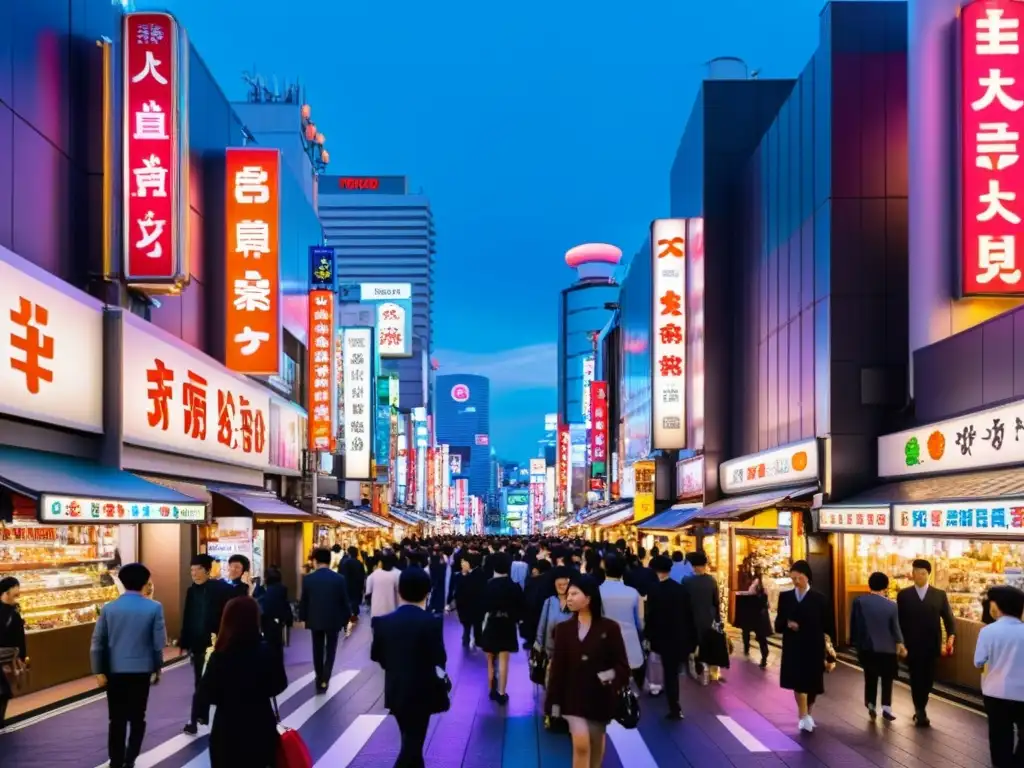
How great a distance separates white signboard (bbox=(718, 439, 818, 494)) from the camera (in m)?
20.2

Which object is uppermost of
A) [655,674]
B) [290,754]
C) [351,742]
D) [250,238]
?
[250,238]

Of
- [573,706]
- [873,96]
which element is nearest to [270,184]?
[873,96]

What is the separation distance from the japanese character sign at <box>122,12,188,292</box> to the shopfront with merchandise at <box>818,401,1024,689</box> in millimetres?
9610

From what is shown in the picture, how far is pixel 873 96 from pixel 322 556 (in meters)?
12.0

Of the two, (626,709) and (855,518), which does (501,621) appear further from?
(855,518)

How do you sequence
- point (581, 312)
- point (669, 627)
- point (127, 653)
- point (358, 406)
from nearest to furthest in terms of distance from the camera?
point (127, 653), point (669, 627), point (358, 406), point (581, 312)

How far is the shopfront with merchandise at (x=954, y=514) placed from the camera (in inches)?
458

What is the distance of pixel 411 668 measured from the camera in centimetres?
737

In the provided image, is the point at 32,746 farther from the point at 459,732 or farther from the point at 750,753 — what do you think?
the point at 750,753

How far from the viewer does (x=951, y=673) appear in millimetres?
14242

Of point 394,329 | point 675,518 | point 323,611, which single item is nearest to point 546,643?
point 323,611

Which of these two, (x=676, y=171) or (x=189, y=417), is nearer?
(x=189, y=417)

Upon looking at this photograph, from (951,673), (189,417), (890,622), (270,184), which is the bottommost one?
(951,673)

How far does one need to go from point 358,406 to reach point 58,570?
26722mm
